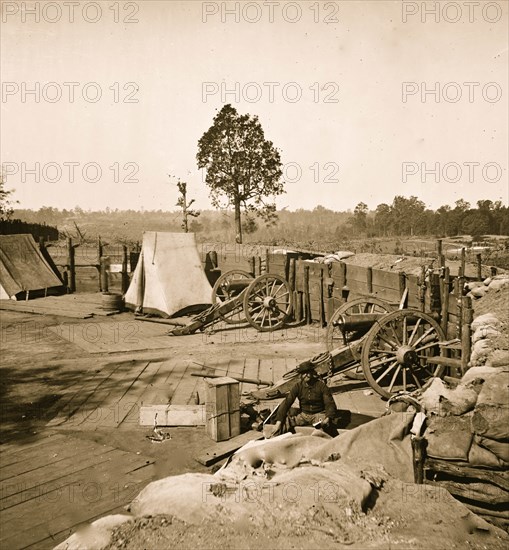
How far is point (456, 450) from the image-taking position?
403 cm

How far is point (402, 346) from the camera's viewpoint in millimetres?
6332

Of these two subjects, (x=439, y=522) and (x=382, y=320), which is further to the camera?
(x=382, y=320)

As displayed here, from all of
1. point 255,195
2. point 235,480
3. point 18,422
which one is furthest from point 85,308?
point 255,195

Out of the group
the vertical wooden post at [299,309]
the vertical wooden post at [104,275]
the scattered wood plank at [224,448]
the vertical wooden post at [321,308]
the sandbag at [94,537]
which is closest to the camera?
the sandbag at [94,537]

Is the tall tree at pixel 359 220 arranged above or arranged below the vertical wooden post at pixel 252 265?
above

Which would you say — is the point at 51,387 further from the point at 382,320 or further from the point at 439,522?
the point at 439,522

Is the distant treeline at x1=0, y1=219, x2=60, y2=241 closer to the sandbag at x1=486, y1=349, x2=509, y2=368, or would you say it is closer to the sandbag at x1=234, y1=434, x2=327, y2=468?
the sandbag at x1=234, y1=434, x2=327, y2=468

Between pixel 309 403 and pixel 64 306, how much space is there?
10.9 meters

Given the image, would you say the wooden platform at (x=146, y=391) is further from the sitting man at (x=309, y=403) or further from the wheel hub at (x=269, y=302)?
the wheel hub at (x=269, y=302)

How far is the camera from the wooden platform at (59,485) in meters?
3.88

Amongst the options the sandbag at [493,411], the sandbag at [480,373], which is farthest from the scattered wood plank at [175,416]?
the sandbag at [493,411]

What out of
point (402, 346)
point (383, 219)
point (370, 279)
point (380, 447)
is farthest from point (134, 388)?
point (383, 219)

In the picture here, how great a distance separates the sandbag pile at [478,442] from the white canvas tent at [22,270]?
1458 centimetres

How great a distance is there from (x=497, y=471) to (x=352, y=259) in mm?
13805
